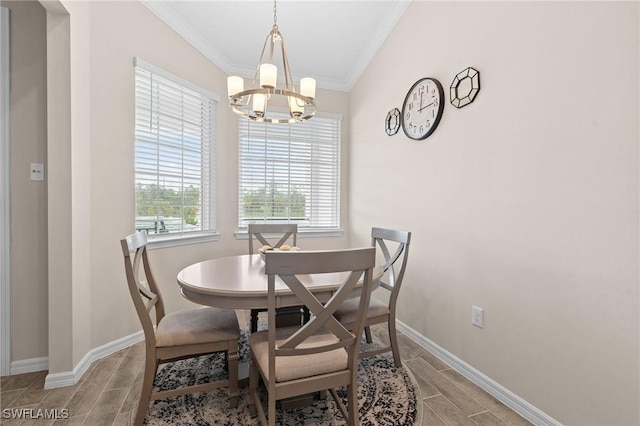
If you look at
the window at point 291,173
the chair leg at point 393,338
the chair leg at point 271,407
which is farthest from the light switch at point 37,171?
the chair leg at point 393,338

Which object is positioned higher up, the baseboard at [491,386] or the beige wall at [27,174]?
the beige wall at [27,174]

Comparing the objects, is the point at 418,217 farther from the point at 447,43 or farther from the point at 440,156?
the point at 447,43

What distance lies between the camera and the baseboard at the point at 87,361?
75.2 inches

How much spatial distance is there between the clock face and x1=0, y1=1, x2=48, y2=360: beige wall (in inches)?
108

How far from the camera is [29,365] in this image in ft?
6.76

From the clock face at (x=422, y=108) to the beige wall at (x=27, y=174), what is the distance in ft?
9.03

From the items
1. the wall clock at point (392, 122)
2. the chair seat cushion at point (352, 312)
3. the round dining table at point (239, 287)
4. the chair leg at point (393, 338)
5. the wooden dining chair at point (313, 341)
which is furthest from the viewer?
the wall clock at point (392, 122)

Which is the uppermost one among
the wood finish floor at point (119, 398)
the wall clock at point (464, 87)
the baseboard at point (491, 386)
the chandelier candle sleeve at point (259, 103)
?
the wall clock at point (464, 87)

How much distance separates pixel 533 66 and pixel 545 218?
859 millimetres

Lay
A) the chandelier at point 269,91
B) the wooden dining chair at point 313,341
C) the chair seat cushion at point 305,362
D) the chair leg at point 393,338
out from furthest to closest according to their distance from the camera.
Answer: the chair leg at point 393,338, the chandelier at point 269,91, the chair seat cushion at point 305,362, the wooden dining chair at point 313,341

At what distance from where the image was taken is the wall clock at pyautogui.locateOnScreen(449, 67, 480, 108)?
2.06 meters

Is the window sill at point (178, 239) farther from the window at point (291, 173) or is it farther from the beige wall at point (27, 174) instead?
the beige wall at point (27, 174)

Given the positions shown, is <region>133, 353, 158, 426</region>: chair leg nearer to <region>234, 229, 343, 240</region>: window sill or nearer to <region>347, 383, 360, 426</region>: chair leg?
<region>347, 383, 360, 426</region>: chair leg

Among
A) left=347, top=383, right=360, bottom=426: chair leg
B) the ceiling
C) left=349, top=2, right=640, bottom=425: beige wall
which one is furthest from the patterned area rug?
the ceiling
